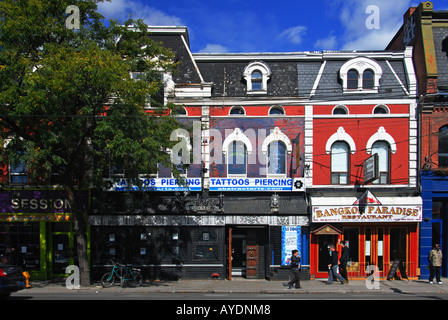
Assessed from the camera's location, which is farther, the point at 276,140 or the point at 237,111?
the point at 237,111

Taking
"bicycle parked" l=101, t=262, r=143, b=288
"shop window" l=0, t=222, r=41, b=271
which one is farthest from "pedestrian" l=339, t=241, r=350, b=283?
"shop window" l=0, t=222, r=41, b=271

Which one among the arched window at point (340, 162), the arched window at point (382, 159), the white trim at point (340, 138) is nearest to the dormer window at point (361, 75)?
Answer: the white trim at point (340, 138)

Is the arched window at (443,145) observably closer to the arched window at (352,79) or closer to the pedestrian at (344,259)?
the arched window at (352,79)

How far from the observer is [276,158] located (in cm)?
2036

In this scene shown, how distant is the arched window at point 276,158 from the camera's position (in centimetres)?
2028

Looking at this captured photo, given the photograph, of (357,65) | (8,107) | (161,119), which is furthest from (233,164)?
(8,107)

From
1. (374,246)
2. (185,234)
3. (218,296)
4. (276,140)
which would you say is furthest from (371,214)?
(185,234)

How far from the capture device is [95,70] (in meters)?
14.6

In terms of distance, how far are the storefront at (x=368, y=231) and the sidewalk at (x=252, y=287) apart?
84 cm

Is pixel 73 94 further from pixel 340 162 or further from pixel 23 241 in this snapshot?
pixel 340 162

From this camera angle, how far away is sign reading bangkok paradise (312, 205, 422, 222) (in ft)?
62.9

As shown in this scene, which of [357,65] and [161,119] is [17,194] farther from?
[357,65]

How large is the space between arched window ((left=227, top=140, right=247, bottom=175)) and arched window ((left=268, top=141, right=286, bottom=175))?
1205 mm

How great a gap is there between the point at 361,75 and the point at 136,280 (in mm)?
14055
